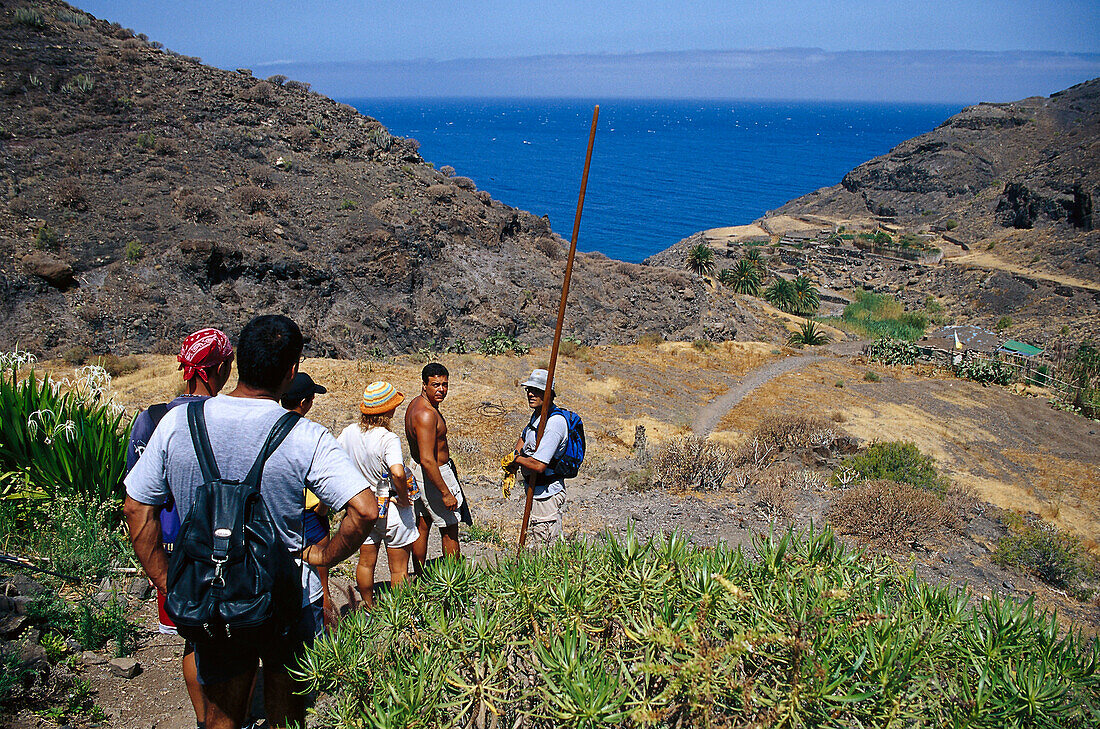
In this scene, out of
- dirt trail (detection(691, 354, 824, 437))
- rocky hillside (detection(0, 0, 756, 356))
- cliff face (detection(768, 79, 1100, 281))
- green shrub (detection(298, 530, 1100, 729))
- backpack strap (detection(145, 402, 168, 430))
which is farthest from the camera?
cliff face (detection(768, 79, 1100, 281))

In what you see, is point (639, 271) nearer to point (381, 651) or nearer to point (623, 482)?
point (623, 482)

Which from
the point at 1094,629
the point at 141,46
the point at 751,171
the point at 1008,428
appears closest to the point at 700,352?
the point at 1008,428

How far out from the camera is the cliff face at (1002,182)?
4169 centimetres

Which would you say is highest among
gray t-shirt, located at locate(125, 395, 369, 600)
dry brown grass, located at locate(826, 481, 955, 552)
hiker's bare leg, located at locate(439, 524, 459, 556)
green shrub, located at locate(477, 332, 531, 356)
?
gray t-shirt, located at locate(125, 395, 369, 600)

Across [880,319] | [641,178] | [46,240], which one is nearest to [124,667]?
[46,240]

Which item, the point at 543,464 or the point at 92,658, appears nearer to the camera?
the point at 92,658

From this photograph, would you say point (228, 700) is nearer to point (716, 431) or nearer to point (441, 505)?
point (441, 505)

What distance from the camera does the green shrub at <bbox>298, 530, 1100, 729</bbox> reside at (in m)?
2.12

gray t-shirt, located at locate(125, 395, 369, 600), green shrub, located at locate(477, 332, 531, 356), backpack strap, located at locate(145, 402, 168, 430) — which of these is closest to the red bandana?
backpack strap, located at locate(145, 402, 168, 430)

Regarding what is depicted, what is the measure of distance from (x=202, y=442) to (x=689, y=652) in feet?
6.02

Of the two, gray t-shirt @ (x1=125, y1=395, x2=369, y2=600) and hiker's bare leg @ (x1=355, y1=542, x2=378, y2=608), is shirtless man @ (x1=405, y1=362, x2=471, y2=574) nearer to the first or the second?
hiker's bare leg @ (x1=355, y1=542, x2=378, y2=608)

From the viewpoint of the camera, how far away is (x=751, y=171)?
141 metres

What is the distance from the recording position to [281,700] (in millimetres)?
2602

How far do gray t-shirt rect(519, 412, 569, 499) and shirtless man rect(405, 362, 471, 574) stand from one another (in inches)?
22.2
